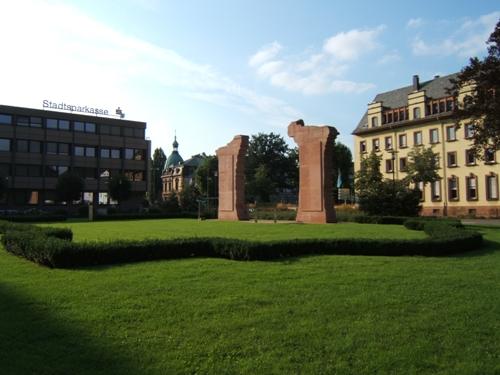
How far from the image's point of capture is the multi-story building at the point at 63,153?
70375mm

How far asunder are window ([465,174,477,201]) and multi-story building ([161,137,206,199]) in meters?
73.9

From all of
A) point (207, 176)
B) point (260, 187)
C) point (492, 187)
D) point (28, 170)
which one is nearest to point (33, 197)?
point (28, 170)

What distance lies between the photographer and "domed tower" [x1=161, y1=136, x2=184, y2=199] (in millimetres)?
125306

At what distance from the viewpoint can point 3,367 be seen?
5406 millimetres

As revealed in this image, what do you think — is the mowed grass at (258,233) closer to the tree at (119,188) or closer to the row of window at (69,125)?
the tree at (119,188)

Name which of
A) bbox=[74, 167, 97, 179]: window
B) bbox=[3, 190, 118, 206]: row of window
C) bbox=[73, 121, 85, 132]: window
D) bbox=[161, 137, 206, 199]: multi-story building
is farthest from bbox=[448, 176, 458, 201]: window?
bbox=[161, 137, 206, 199]: multi-story building

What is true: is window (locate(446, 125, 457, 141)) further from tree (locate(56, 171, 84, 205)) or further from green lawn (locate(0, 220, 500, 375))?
green lawn (locate(0, 220, 500, 375))

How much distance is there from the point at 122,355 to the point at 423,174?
160ft

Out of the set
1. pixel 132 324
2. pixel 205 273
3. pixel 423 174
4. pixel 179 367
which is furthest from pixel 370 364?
pixel 423 174

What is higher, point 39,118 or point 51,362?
point 39,118

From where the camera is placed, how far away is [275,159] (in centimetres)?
9550

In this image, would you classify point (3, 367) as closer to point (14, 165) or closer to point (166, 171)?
point (14, 165)

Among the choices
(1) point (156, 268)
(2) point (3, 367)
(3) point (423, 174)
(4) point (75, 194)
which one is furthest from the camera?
(4) point (75, 194)

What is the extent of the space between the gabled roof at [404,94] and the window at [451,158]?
24.3ft
